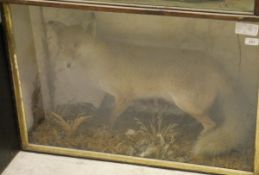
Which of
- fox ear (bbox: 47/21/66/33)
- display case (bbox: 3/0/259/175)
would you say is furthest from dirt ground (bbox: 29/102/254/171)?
fox ear (bbox: 47/21/66/33)

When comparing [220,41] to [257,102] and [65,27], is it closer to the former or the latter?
[257,102]

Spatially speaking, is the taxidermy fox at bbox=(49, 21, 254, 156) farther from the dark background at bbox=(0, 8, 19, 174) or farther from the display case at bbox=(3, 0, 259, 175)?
the dark background at bbox=(0, 8, 19, 174)

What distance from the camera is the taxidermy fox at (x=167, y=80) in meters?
1.56

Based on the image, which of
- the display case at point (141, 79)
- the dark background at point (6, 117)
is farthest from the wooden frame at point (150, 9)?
the dark background at point (6, 117)

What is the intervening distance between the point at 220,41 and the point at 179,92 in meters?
0.21

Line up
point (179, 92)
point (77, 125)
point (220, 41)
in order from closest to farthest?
1. point (220, 41)
2. point (179, 92)
3. point (77, 125)

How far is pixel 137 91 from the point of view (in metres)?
1.63

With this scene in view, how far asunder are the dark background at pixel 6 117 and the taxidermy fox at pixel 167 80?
0.19 meters

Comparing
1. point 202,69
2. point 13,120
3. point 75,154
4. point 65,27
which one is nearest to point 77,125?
point 75,154

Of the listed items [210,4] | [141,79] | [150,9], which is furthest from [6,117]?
[210,4]

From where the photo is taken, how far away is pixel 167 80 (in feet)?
5.22

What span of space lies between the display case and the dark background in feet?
0.09

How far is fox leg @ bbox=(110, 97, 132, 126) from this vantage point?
1.65 m

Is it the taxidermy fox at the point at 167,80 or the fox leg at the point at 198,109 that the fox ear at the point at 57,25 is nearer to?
the taxidermy fox at the point at 167,80
